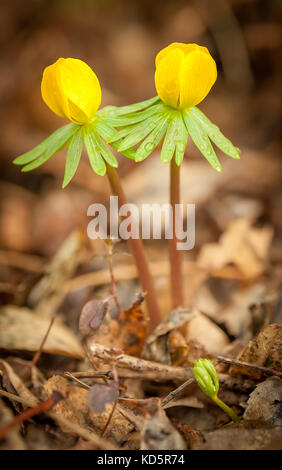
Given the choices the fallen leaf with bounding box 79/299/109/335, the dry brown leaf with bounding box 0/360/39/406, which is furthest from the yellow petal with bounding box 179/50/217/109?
the dry brown leaf with bounding box 0/360/39/406

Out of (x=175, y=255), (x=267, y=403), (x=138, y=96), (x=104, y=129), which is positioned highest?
(x=138, y=96)

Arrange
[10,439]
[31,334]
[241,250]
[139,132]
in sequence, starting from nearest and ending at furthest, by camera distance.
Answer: [10,439]
[139,132]
[31,334]
[241,250]

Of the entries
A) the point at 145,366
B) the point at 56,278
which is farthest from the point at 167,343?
the point at 56,278

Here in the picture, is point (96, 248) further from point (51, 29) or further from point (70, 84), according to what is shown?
point (51, 29)

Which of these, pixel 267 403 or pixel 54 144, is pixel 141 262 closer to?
pixel 54 144

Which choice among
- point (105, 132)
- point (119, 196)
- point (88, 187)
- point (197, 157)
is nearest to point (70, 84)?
point (105, 132)

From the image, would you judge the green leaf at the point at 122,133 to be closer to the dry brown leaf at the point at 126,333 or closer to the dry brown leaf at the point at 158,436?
the dry brown leaf at the point at 126,333

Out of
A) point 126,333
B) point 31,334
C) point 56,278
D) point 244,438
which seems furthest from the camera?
point 56,278
